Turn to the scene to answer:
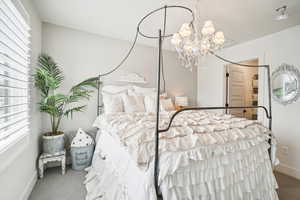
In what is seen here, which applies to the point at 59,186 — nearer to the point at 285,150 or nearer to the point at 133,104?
the point at 133,104

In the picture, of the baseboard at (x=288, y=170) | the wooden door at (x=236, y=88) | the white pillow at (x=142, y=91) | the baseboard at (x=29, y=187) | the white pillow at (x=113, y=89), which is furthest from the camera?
the wooden door at (x=236, y=88)

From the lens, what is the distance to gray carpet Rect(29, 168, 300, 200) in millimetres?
1909

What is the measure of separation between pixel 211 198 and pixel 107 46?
318cm

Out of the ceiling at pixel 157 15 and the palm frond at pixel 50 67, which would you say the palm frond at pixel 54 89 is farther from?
the ceiling at pixel 157 15

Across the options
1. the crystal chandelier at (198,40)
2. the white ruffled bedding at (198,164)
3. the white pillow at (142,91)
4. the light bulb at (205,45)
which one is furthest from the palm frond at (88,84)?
the light bulb at (205,45)

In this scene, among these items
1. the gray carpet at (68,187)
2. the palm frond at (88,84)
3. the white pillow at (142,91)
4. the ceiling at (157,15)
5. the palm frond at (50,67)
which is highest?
the ceiling at (157,15)

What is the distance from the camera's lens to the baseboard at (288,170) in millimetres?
2507

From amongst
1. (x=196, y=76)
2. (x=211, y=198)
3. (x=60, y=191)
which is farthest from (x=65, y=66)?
(x=196, y=76)

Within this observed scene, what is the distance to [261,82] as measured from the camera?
124 inches

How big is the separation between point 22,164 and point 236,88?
15.3 feet

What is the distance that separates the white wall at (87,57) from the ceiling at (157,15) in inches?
7.9

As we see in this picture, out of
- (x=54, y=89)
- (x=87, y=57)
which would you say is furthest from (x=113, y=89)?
(x=54, y=89)

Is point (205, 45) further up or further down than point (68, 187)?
further up

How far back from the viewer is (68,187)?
6.90 feet
